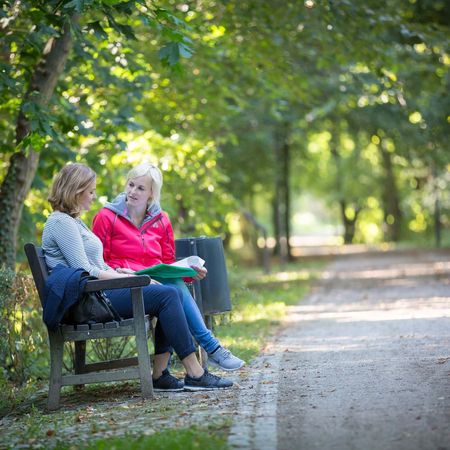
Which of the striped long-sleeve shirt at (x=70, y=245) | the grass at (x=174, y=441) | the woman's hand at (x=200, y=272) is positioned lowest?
the grass at (x=174, y=441)

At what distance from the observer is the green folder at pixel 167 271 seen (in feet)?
22.0

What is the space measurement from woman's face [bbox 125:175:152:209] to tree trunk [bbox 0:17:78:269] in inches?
94.9

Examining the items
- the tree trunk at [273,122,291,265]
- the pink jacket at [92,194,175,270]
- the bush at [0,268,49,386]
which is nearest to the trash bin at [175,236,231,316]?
the pink jacket at [92,194,175,270]

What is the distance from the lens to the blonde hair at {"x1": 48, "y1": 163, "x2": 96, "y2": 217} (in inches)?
262

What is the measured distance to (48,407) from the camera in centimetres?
668

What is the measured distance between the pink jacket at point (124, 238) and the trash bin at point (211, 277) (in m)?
0.39

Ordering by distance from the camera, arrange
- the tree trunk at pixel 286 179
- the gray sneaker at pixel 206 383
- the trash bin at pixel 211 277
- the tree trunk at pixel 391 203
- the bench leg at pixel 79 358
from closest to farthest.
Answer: the gray sneaker at pixel 206 383
the bench leg at pixel 79 358
the trash bin at pixel 211 277
the tree trunk at pixel 286 179
the tree trunk at pixel 391 203

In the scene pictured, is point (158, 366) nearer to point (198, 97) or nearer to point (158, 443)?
point (158, 443)

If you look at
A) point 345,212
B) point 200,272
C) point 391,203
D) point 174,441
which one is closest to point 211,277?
point 200,272

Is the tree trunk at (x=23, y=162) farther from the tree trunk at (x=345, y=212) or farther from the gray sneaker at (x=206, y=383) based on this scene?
the tree trunk at (x=345, y=212)

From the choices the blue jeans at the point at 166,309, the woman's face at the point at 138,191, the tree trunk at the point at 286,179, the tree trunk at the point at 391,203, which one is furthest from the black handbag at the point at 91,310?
the tree trunk at the point at 391,203

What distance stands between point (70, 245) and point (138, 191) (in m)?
0.89

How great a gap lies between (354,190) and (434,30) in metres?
31.8

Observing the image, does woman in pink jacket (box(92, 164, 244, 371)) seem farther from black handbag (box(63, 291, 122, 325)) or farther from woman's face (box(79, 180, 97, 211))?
black handbag (box(63, 291, 122, 325))
